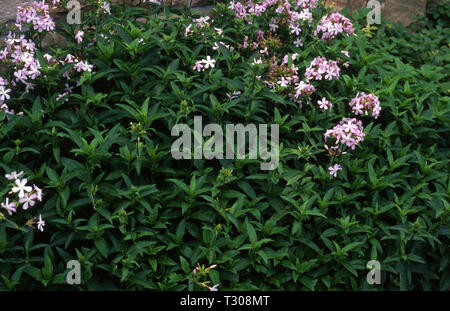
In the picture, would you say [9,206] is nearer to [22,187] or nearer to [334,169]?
[22,187]

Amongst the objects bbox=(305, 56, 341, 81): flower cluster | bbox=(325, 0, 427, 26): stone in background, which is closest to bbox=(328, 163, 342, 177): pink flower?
bbox=(305, 56, 341, 81): flower cluster

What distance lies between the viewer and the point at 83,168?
3.01 metres

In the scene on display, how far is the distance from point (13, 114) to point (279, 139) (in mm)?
1705

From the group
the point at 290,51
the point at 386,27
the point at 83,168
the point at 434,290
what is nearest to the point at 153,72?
the point at 83,168

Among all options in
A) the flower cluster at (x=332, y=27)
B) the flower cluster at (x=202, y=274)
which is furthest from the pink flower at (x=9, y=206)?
the flower cluster at (x=332, y=27)

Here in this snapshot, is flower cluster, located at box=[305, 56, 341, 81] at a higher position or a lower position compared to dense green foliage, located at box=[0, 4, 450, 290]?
higher

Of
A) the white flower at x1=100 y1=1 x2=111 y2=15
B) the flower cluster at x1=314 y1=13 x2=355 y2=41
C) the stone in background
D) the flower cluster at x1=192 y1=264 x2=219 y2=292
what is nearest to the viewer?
the flower cluster at x1=192 y1=264 x2=219 y2=292

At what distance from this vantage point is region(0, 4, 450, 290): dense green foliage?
2887 millimetres

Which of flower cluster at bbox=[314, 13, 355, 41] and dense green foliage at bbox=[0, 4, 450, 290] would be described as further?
flower cluster at bbox=[314, 13, 355, 41]

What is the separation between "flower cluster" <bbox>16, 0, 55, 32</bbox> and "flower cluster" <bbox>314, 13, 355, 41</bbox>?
2.00 metres

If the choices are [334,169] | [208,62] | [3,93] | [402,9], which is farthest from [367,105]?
[402,9]

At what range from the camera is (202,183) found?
310cm

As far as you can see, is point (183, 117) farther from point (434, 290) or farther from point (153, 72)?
point (434, 290)

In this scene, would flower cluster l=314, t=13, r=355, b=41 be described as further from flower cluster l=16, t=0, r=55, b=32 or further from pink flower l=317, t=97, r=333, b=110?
flower cluster l=16, t=0, r=55, b=32
